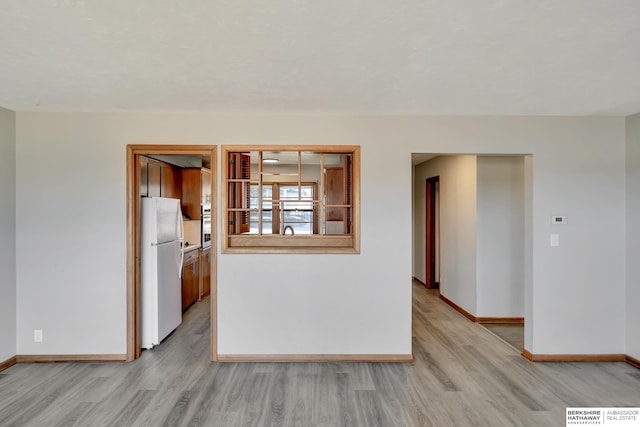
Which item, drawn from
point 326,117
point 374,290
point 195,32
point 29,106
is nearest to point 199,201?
point 29,106

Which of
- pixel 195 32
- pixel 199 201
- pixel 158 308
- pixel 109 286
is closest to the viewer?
pixel 195 32

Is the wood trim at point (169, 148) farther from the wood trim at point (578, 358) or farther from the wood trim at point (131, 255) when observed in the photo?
the wood trim at point (578, 358)

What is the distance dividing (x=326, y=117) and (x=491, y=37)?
5.45ft

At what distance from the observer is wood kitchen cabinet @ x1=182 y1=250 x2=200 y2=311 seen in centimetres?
460

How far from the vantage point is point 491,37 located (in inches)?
69.0

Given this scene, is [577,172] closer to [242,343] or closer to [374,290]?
[374,290]

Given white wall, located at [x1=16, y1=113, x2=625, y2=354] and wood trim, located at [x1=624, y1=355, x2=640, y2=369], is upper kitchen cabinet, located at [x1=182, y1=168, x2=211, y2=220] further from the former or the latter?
wood trim, located at [x1=624, y1=355, x2=640, y2=369]

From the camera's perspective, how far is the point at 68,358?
3.13 metres

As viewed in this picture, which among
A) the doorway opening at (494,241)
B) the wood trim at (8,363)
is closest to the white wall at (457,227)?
the doorway opening at (494,241)

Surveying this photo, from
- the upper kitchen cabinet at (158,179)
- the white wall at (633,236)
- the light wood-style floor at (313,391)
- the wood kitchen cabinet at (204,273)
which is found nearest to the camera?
the light wood-style floor at (313,391)

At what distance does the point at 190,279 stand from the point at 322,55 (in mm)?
3936

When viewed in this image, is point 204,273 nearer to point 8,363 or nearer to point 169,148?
point 8,363

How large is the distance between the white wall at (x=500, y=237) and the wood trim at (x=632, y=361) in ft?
3.87

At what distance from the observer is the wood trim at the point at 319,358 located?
123 inches
